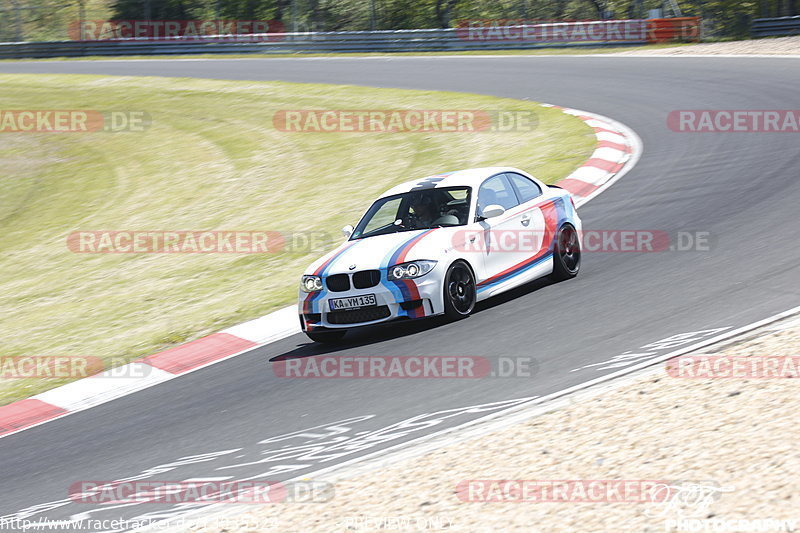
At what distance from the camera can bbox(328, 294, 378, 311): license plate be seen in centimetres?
920

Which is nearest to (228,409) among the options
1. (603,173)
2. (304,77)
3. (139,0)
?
(603,173)

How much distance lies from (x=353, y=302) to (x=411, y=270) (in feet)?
2.06

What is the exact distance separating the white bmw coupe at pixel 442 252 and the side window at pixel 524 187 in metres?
0.01

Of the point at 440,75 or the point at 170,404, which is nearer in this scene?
the point at 170,404

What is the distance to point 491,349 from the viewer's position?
8.40 meters

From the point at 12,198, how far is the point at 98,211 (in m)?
2.81

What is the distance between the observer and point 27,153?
73.6ft

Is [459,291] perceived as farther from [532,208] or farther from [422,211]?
[532,208]

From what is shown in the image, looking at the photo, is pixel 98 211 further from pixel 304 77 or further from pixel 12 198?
pixel 304 77
